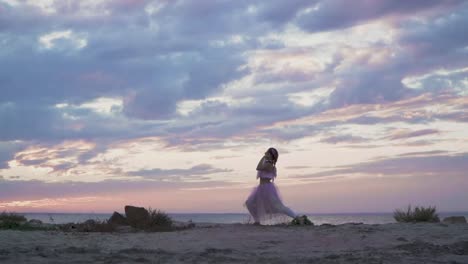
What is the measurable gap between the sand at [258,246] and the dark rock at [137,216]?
372 centimetres

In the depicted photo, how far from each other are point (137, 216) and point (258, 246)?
22.7 ft

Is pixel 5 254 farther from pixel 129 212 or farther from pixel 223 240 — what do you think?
pixel 129 212

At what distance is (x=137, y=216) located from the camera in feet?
58.4

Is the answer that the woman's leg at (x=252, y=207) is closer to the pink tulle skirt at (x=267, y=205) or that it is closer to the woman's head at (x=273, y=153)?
the pink tulle skirt at (x=267, y=205)

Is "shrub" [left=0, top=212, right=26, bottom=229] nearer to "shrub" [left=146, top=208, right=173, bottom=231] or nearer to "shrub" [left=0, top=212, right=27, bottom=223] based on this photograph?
"shrub" [left=0, top=212, right=27, bottom=223]

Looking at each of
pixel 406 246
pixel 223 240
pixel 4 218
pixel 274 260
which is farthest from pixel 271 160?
pixel 4 218

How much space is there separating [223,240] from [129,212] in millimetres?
6212

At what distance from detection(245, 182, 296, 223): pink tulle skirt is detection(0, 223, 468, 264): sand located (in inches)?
74.5

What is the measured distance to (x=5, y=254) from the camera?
988 centimetres

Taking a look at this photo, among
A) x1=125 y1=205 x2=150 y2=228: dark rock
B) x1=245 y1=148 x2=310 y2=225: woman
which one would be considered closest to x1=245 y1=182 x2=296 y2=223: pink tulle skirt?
x1=245 y1=148 x2=310 y2=225: woman

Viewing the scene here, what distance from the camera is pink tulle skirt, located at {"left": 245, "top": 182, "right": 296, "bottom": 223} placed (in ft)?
54.3

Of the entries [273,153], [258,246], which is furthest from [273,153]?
[258,246]

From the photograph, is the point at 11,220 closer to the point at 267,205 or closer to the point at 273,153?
the point at 267,205

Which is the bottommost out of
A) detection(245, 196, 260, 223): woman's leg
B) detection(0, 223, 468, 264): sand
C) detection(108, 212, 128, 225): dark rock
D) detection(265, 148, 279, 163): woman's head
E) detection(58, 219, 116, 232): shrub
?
detection(0, 223, 468, 264): sand
